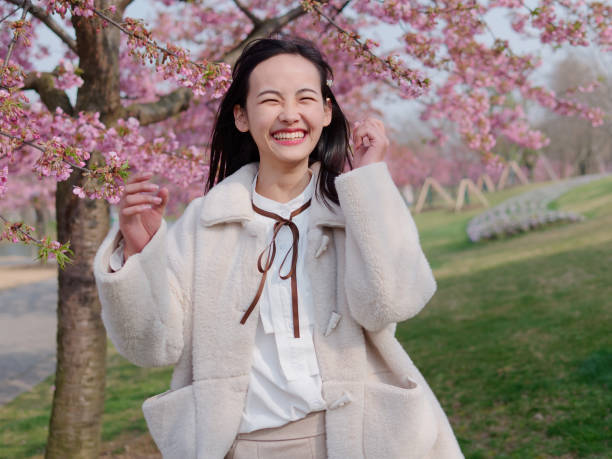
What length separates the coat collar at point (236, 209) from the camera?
6.12 ft

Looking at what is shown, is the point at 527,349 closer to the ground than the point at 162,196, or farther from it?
closer to the ground

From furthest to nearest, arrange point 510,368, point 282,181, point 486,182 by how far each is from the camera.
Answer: point 486,182, point 510,368, point 282,181

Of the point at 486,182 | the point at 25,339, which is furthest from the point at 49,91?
the point at 486,182

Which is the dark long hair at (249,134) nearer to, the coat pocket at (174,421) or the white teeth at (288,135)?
the white teeth at (288,135)

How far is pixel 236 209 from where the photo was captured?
73.9 inches

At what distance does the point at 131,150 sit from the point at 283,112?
259cm

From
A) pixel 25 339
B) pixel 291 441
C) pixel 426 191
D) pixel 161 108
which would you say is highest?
pixel 426 191

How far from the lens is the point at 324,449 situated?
1801 mm

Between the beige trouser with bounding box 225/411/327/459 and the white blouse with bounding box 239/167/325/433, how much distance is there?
32 mm

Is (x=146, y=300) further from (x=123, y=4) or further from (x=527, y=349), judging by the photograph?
Result: (x=527, y=349)

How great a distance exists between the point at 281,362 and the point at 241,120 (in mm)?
770

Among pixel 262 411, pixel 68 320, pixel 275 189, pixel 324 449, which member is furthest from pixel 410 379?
pixel 68 320

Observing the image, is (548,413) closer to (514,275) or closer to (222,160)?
(222,160)

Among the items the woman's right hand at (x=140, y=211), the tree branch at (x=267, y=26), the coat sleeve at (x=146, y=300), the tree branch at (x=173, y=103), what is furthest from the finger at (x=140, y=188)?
the tree branch at (x=267, y=26)
